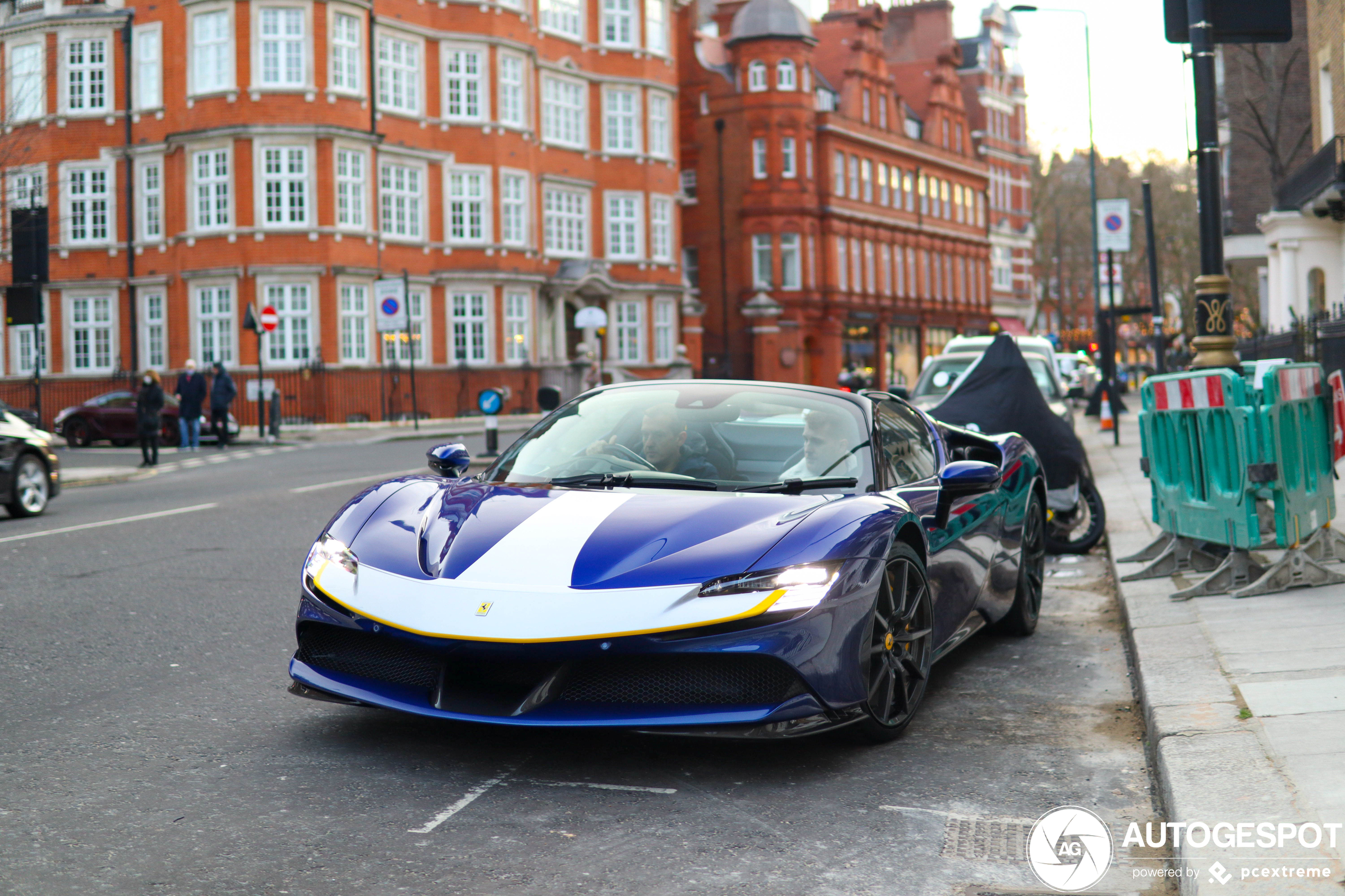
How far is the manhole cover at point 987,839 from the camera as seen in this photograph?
399cm

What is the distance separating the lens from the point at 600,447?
233 inches

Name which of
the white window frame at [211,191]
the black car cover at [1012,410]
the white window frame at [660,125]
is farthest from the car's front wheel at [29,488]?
the white window frame at [660,125]

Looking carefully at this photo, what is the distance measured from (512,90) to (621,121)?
19.1ft

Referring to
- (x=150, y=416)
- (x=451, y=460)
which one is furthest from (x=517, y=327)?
(x=451, y=460)

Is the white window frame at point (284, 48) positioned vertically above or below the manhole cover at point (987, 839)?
above

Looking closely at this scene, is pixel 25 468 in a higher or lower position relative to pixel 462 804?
higher

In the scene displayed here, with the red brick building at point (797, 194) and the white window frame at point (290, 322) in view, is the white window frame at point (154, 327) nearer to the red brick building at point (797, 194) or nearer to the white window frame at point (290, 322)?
the white window frame at point (290, 322)

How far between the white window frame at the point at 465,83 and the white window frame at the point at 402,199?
2318 mm

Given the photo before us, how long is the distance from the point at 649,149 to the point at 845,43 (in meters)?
20.7

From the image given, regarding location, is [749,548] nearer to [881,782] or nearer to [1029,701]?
[881,782]

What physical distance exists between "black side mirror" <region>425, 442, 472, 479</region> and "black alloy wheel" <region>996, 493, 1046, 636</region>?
2904mm

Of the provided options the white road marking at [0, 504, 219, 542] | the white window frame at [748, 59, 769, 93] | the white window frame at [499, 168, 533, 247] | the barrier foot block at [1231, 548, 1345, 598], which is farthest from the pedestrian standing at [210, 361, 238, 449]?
the white window frame at [748, 59, 769, 93]

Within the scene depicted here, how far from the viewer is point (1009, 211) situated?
86188 millimetres

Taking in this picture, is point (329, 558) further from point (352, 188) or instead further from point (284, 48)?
point (284, 48)
